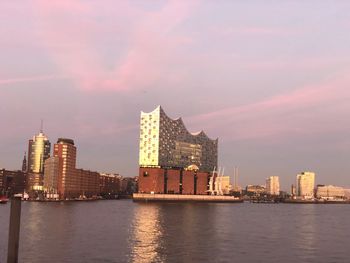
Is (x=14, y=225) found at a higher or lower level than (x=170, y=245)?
higher

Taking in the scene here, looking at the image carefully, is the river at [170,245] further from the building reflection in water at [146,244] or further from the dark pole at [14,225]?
the dark pole at [14,225]

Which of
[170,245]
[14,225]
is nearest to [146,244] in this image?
[170,245]

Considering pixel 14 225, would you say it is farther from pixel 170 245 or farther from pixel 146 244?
pixel 146 244

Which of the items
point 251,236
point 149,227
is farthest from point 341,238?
point 149,227

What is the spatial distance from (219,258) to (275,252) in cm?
764

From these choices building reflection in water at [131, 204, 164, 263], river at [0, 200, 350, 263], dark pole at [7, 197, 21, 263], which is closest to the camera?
dark pole at [7, 197, 21, 263]

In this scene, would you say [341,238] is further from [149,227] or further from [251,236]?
[149,227]

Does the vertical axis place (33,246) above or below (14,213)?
below

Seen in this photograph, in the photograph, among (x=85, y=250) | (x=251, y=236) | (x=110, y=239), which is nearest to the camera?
(x=85, y=250)

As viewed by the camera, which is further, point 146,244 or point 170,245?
point 146,244

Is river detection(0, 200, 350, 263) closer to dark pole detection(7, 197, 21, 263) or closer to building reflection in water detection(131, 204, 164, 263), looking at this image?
building reflection in water detection(131, 204, 164, 263)

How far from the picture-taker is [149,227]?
75.4 meters

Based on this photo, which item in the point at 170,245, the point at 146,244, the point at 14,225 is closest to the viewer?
the point at 14,225

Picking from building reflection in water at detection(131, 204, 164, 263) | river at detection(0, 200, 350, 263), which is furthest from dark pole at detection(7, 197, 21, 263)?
building reflection in water at detection(131, 204, 164, 263)
